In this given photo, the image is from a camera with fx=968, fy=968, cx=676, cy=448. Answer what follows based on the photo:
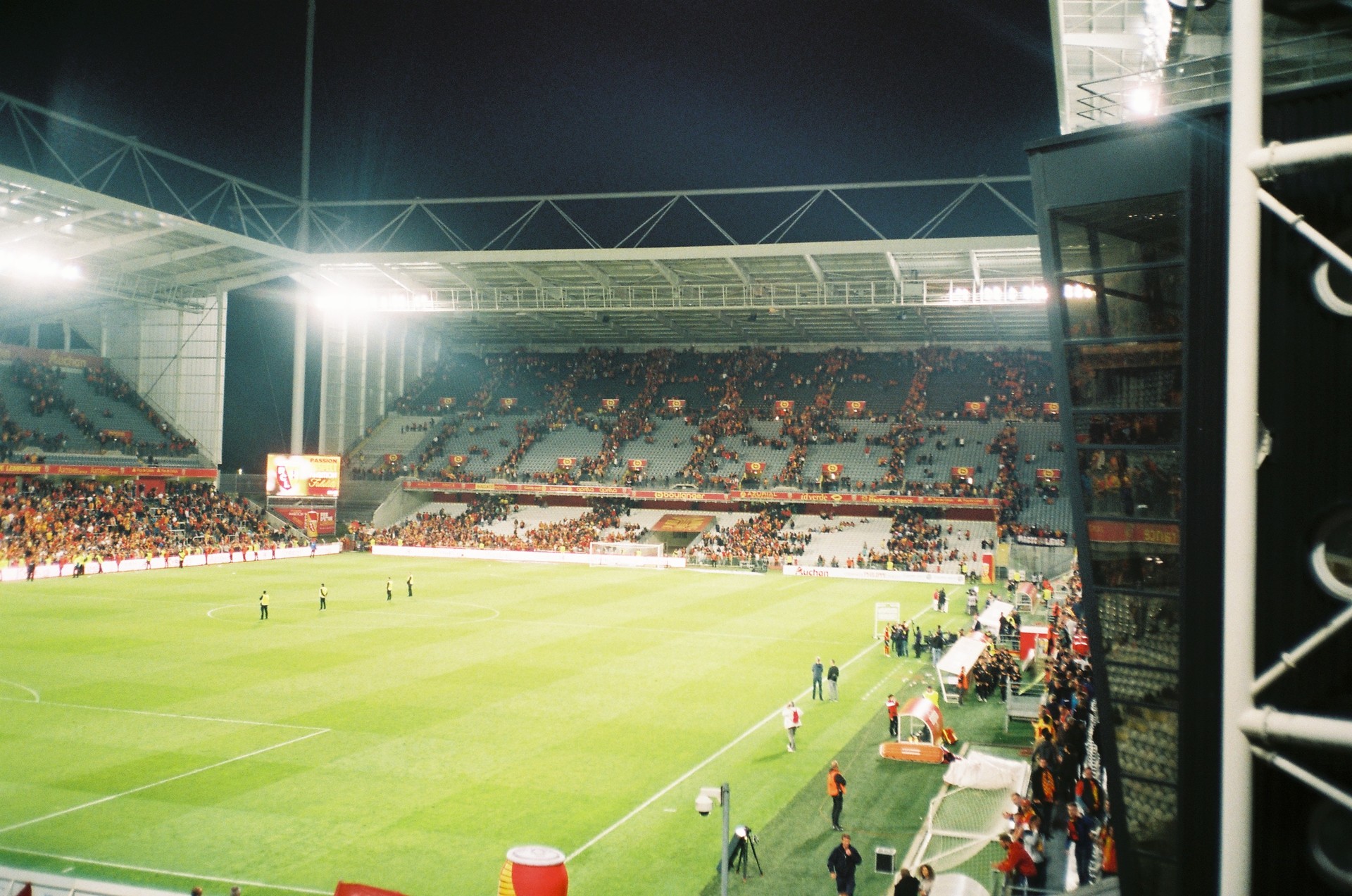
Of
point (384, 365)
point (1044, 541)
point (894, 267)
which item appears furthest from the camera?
point (384, 365)

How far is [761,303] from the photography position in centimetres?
5950

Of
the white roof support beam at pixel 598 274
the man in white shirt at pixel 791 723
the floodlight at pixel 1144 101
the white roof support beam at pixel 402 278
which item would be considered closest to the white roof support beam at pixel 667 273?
the white roof support beam at pixel 598 274

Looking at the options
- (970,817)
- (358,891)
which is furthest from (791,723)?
(358,891)

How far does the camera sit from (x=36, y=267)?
4750 centimetres

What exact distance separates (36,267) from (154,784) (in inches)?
1615

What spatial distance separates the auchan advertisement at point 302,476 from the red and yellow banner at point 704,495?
27.2 ft

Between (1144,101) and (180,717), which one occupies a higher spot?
(1144,101)

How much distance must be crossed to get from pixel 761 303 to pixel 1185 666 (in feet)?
175

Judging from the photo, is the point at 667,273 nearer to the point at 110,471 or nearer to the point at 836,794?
the point at 110,471

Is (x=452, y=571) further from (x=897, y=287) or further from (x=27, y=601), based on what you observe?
(x=897, y=287)

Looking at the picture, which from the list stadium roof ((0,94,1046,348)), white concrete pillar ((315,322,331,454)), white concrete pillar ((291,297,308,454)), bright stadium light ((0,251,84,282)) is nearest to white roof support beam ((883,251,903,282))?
stadium roof ((0,94,1046,348))

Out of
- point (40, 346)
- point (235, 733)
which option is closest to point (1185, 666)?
point (235, 733)

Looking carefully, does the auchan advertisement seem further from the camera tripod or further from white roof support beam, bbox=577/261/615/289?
the camera tripod

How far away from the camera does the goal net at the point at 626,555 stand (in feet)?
188
